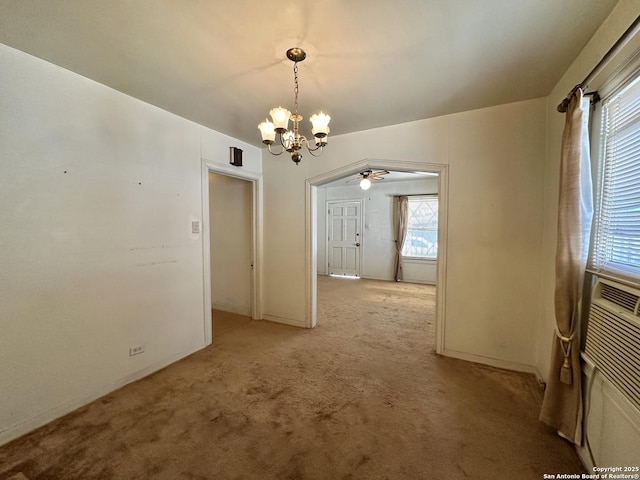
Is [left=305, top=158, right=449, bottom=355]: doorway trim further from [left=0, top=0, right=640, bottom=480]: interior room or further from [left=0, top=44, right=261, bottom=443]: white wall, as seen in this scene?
[left=0, top=44, right=261, bottom=443]: white wall

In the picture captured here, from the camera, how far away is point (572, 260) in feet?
5.31

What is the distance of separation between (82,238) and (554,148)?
405 centimetres

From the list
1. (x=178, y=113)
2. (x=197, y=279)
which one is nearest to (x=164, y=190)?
(x=178, y=113)

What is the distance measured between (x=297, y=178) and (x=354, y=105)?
1397 millimetres

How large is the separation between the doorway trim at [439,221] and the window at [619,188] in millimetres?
1322

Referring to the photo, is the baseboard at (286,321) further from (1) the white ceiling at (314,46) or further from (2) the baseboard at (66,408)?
(1) the white ceiling at (314,46)

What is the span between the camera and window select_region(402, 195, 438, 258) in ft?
21.9

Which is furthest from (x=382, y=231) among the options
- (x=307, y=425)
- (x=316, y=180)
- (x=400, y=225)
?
(x=307, y=425)

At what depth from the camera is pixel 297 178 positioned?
3.71 m

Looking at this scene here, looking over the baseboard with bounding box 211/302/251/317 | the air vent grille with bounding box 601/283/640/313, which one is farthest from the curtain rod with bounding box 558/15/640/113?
the baseboard with bounding box 211/302/251/317

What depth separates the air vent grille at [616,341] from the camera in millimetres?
1178

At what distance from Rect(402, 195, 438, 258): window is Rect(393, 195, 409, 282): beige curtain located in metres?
0.14

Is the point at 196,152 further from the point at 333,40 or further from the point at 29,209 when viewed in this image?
the point at 333,40

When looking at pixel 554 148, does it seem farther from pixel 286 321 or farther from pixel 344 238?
pixel 344 238
